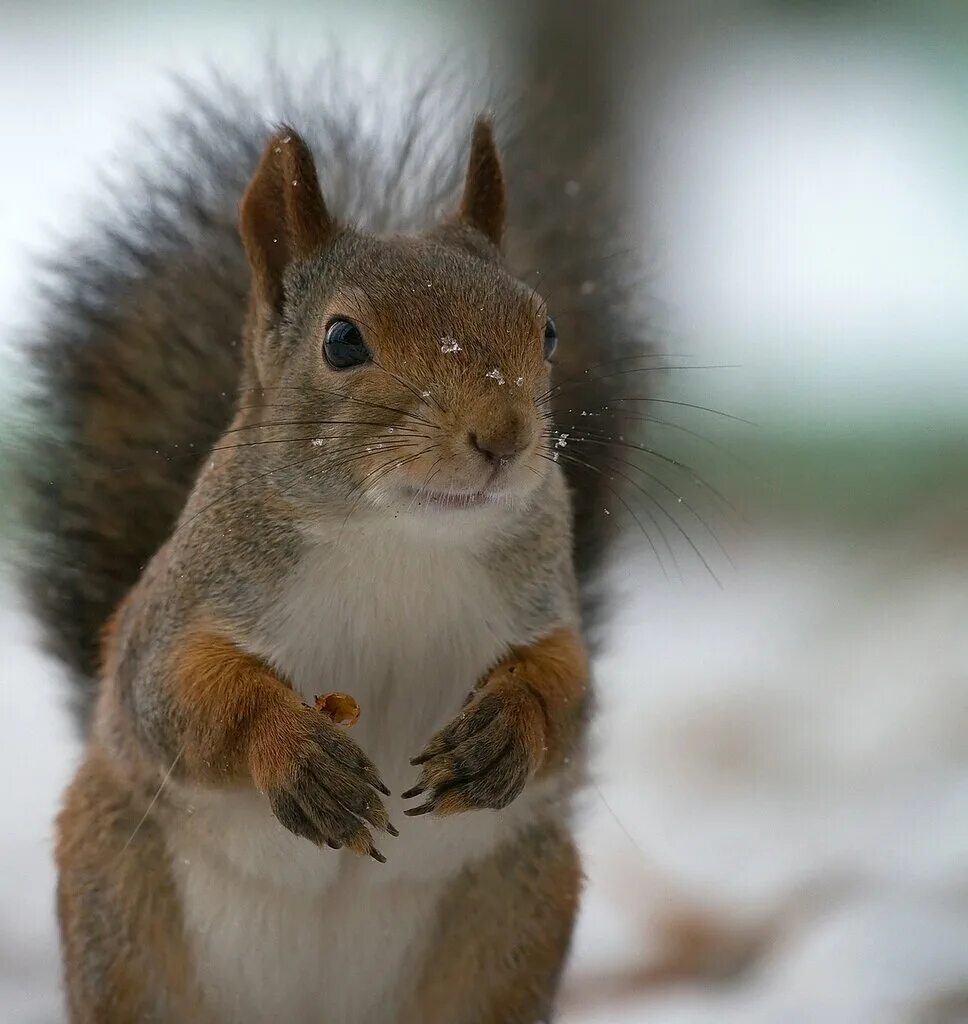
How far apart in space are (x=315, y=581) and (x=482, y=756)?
236 mm

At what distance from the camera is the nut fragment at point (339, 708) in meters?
1.10

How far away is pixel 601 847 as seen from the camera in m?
1.66

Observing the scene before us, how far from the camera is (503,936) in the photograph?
50.9 inches

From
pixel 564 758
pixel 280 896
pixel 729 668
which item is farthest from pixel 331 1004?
pixel 729 668

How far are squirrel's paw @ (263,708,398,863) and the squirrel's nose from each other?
0.28 metres

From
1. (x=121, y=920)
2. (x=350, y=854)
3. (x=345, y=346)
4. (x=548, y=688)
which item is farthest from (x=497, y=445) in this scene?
(x=121, y=920)

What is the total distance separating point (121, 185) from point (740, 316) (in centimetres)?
132

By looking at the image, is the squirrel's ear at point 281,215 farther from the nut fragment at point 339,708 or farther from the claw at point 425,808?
the claw at point 425,808

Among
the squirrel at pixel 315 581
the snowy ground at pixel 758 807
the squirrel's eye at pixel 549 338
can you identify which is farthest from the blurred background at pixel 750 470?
the squirrel's eye at pixel 549 338

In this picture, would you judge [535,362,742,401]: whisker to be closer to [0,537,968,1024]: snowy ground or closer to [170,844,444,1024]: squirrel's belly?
[0,537,968,1024]: snowy ground

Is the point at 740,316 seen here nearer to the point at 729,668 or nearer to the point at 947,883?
the point at 729,668

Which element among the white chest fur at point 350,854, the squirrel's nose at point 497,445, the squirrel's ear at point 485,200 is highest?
the squirrel's ear at point 485,200

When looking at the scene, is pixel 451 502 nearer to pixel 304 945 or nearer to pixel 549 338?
pixel 549 338

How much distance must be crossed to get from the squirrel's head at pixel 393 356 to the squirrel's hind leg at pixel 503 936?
458 mm
